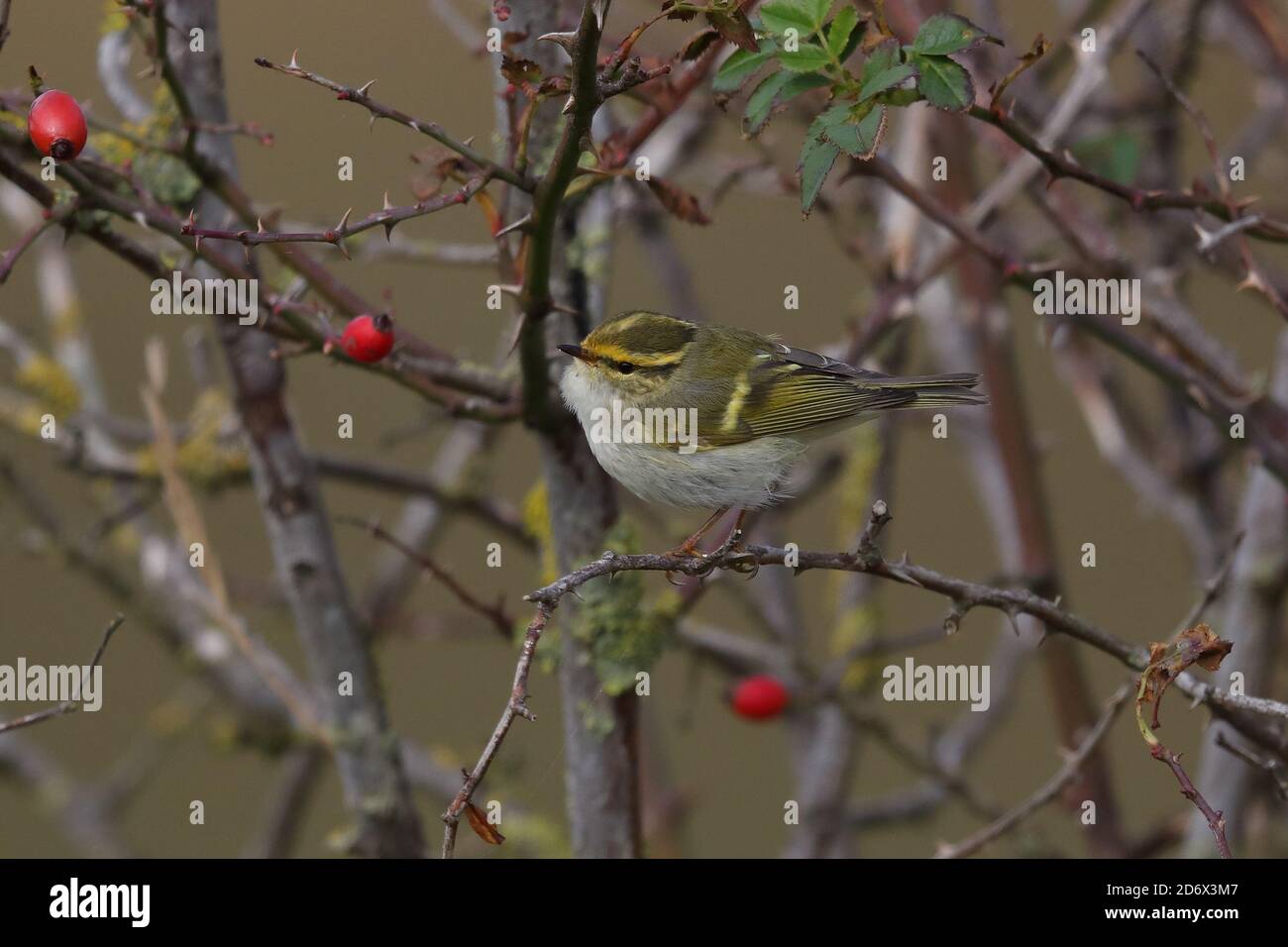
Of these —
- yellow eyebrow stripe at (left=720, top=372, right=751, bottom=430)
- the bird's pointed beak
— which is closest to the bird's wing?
yellow eyebrow stripe at (left=720, top=372, right=751, bottom=430)

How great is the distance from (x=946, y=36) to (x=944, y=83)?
0.28ft

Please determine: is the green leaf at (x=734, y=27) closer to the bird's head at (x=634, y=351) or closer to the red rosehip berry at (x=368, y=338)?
the red rosehip berry at (x=368, y=338)

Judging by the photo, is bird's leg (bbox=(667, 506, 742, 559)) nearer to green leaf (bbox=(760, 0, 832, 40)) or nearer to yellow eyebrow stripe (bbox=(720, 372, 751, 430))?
yellow eyebrow stripe (bbox=(720, 372, 751, 430))

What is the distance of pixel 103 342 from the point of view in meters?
6.48

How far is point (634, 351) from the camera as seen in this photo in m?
2.91

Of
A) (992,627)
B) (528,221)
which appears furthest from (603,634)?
(992,627)

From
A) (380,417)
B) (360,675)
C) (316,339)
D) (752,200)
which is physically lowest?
(360,675)

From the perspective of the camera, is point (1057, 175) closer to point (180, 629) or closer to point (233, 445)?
point (233, 445)

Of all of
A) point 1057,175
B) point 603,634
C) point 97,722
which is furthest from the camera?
point 97,722

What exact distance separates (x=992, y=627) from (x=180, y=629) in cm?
323

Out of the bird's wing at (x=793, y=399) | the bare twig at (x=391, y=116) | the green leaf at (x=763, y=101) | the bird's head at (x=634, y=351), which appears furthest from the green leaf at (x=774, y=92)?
the bird's wing at (x=793, y=399)

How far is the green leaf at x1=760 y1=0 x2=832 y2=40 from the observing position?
1975 mm

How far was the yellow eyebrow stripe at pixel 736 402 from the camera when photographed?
9.96 ft

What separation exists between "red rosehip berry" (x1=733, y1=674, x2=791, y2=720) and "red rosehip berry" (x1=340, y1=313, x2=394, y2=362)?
1605 millimetres
